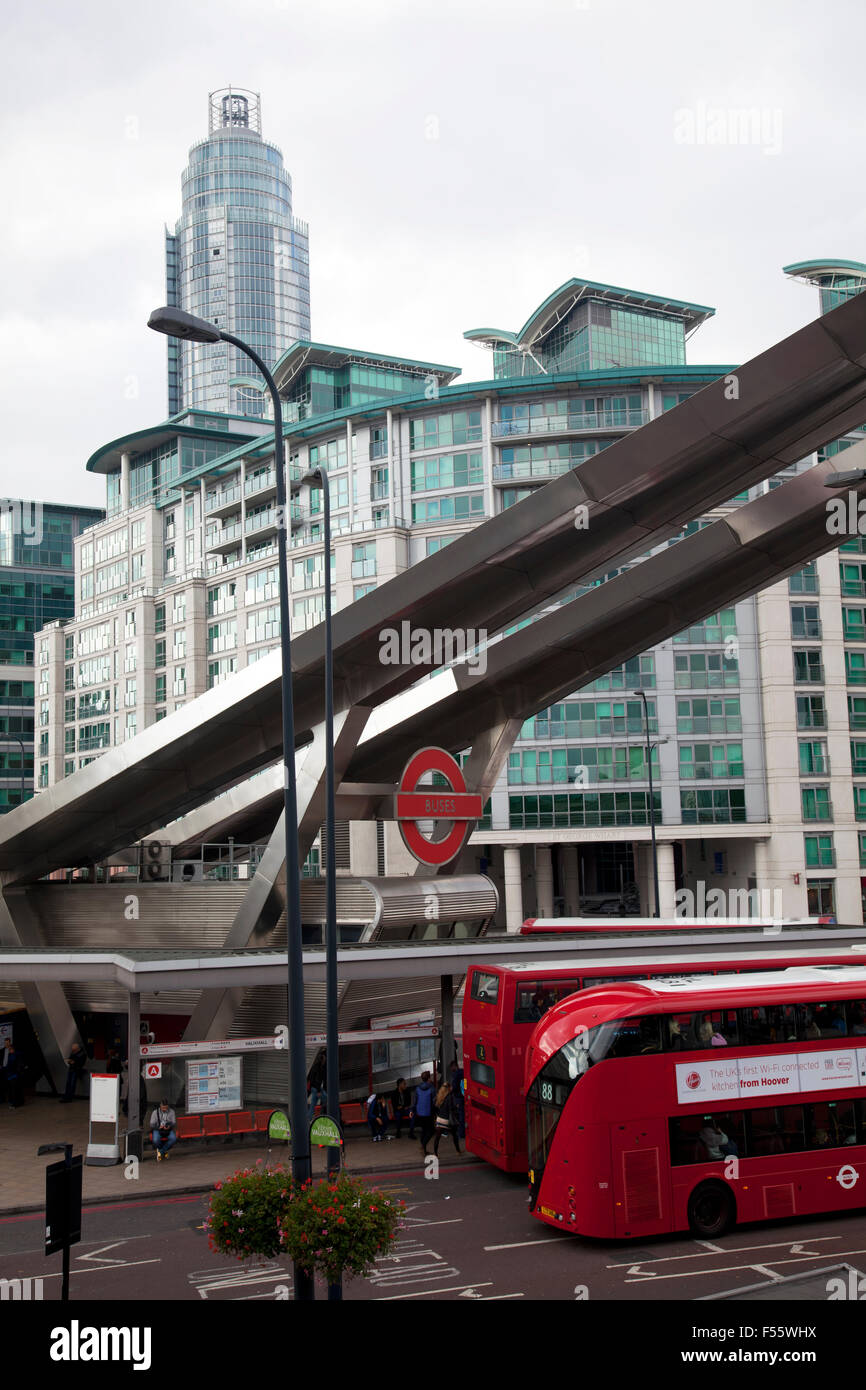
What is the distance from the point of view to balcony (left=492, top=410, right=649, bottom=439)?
71.6 metres

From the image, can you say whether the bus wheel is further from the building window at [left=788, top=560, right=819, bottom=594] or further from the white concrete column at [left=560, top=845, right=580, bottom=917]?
the white concrete column at [left=560, top=845, right=580, bottom=917]

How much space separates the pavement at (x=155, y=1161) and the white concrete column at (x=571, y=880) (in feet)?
172

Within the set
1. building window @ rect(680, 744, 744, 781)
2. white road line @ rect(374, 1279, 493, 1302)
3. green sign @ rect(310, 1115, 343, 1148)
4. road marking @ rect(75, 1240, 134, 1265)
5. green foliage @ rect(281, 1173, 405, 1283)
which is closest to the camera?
green foliage @ rect(281, 1173, 405, 1283)

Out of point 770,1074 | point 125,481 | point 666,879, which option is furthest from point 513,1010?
point 125,481

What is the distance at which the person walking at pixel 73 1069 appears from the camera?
1167 inches

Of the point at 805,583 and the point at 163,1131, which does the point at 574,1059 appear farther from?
the point at 805,583

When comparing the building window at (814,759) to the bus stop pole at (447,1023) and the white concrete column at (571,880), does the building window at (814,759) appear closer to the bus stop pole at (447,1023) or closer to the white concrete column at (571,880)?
the white concrete column at (571,880)

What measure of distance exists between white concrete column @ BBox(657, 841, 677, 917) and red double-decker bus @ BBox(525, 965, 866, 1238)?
50.5 metres

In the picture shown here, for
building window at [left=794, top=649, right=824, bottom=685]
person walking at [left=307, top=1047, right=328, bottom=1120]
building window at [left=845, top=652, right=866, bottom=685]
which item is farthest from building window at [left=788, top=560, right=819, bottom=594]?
person walking at [left=307, top=1047, right=328, bottom=1120]

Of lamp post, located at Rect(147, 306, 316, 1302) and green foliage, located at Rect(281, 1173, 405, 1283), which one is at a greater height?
lamp post, located at Rect(147, 306, 316, 1302)

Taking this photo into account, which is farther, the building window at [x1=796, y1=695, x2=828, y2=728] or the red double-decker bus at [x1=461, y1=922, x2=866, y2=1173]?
the building window at [x1=796, y1=695, x2=828, y2=728]

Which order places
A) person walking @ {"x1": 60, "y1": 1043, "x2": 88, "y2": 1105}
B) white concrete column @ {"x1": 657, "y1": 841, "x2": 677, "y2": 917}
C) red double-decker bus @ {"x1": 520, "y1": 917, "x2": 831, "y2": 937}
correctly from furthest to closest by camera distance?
white concrete column @ {"x1": 657, "y1": 841, "x2": 677, "y2": 917}
person walking @ {"x1": 60, "y1": 1043, "x2": 88, "y2": 1105}
red double-decker bus @ {"x1": 520, "y1": 917, "x2": 831, "y2": 937}

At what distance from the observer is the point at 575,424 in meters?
72.2

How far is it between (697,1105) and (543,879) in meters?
→ 57.3
